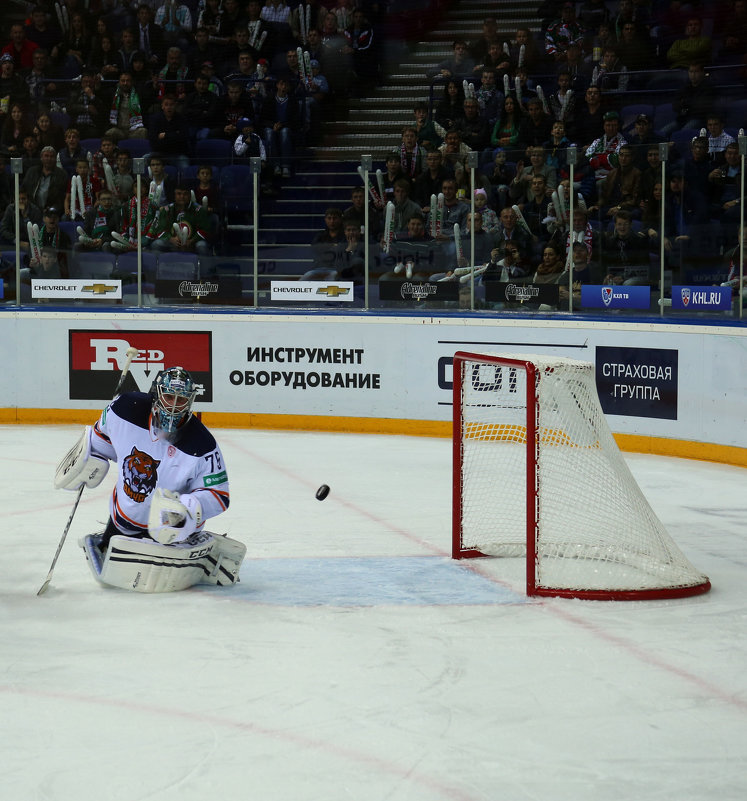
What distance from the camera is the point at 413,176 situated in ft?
34.8

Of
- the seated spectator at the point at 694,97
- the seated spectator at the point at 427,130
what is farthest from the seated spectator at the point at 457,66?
the seated spectator at the point at 694,97

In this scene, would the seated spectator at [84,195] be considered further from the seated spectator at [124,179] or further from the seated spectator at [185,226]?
the seated spectator at [185,226]

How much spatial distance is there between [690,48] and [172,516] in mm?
9033

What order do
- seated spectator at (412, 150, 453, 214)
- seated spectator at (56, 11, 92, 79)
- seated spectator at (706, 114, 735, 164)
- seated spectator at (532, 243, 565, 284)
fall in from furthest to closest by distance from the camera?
seated spectator at (56, 11, 92, 79)
seated spectator at (412, 150, 453, 214)
seated spectator at (532, 243, 565, 284)
seated spectator at (706, 114, 735, 164)

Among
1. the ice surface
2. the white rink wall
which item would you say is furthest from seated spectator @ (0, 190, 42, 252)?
the ice surface

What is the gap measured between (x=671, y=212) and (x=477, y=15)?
19.9 ft

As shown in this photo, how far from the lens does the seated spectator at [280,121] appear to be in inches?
511

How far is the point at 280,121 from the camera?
517 inches

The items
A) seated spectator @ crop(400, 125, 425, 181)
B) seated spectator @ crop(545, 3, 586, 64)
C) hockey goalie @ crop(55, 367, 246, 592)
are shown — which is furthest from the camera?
seated spectator @ crop(545, 3, 586, 64)

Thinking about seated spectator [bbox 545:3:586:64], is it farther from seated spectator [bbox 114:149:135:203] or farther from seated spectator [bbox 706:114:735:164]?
seated spectator [bbox 114:149:135:203]

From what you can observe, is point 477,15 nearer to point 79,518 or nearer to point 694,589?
point 79,518

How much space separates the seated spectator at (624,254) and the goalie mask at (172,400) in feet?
16.9

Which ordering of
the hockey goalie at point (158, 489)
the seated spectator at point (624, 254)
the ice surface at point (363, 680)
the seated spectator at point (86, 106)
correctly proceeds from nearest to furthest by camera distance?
the ice surface at point (363, 680) → the hockey goalie at point (158, 489) → the seated spectator at point (624, 254) → the seated spectator at point (86, 106)

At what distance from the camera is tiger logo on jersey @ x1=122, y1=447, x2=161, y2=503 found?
17.8 ft
